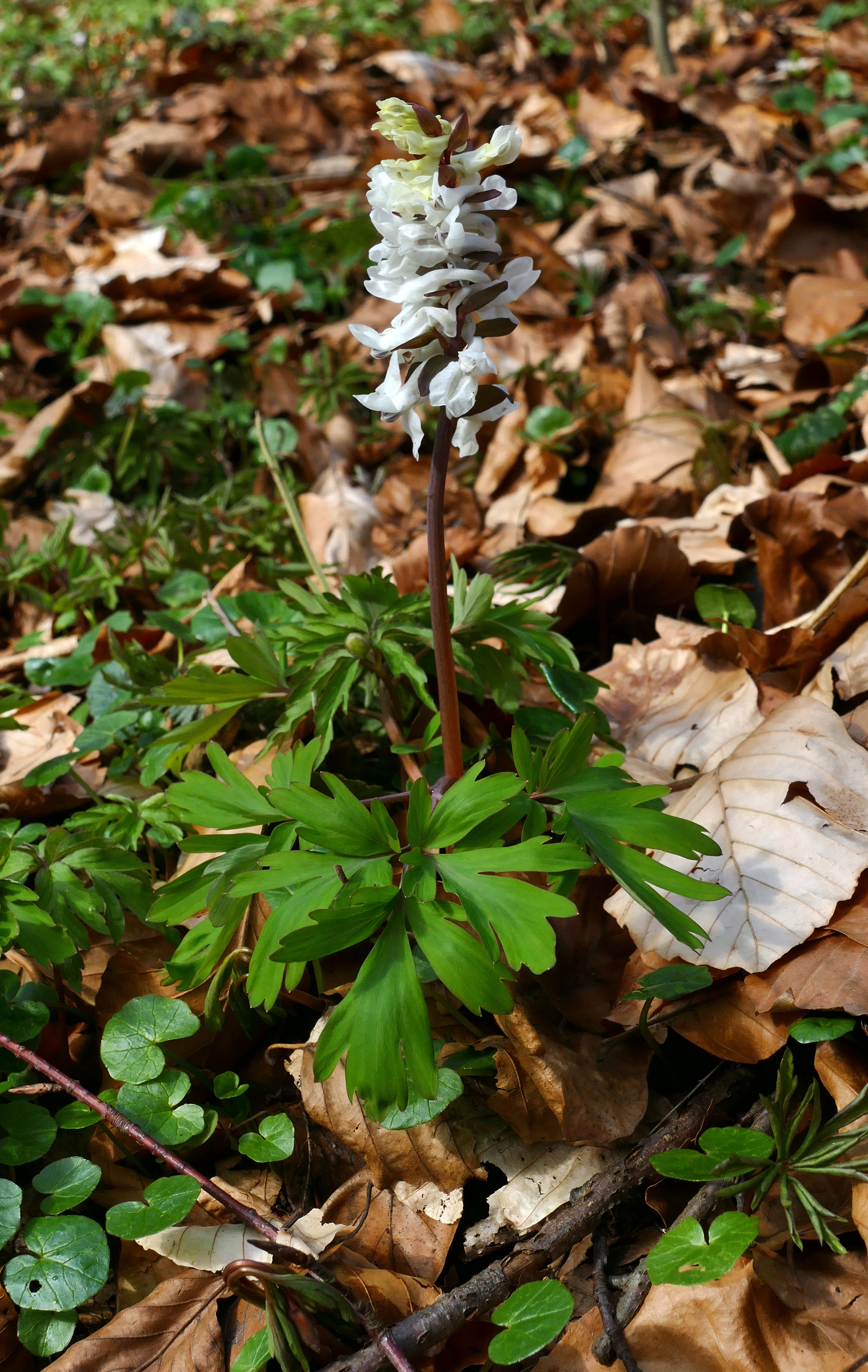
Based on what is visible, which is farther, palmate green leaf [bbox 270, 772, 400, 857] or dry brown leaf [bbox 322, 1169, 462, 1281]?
dry brown leaf [bbox 322, 1169, 462, 1281]

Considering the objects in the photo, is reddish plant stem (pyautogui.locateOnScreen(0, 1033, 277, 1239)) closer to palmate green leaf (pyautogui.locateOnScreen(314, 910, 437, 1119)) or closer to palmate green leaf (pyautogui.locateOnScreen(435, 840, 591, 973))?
palmate green leaf (pyautogui.locateOnScreen(314, 910, 437, 1119))

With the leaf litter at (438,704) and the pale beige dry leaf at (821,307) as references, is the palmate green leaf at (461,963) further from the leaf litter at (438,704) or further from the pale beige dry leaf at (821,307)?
the pale beige dry leaf at (821,307)

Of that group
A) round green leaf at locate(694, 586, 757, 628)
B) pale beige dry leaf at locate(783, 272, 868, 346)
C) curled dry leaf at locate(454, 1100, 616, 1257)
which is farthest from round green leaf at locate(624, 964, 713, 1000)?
pale beige dry leaf at locate(783, 272, 868, 346)

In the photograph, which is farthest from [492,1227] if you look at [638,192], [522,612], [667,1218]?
[638,192]

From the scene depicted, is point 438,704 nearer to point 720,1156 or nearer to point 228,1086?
point 228,1086

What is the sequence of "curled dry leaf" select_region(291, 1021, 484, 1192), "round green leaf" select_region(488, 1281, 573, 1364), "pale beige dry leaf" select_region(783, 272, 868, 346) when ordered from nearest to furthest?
"round green leaf" select_region(488, 1281, 573, 1364) → "curled dry leaf" select_region(291, 1021, 484, 1192) → "pale beige dry leaf" select_region(783, 272, 868, 346)

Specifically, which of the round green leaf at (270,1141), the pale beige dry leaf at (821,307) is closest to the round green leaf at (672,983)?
the round green leaf at (270,1141)

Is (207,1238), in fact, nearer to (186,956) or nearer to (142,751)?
(186,956)
